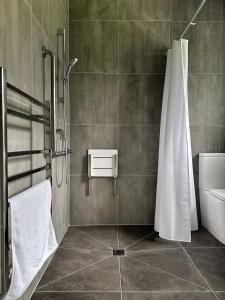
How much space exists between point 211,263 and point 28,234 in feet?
4.89

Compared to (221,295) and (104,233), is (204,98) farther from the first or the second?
(221,295)

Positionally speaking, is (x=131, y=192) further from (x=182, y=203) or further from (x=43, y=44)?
(x=43, y=44)

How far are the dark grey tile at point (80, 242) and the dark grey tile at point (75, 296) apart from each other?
2.20ft

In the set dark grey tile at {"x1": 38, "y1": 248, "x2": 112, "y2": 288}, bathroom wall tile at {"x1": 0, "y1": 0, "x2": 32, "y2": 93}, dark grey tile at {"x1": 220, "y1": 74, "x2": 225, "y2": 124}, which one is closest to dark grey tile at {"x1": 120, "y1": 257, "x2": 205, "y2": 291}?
dark grey tile at {"x1": 38, "y1": 248, "x2": 112, "y2": 288}

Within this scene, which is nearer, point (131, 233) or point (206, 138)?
point (131, 233)

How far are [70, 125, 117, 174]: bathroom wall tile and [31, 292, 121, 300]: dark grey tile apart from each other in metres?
1.51

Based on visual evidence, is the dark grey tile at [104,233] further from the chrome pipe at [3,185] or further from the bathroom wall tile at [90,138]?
the chrome pipe at [3,185]

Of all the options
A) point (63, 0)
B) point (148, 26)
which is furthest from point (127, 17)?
point (63, 0)

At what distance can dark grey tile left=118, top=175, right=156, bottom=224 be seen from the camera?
9.67 ft

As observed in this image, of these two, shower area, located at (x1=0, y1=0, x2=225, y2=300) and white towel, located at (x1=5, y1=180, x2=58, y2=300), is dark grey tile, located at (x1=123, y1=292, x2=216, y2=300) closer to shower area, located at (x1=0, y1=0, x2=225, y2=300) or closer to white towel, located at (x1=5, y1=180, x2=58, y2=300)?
white towel, located at (x1=5, y1=180, x2=58, y2=300)

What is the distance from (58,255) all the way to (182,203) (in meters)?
1.18

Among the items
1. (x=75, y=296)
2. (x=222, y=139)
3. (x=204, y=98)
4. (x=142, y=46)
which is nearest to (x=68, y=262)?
(x=75, y=296)

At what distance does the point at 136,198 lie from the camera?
296 centimetres

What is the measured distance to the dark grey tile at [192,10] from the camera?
2859 millimetres
